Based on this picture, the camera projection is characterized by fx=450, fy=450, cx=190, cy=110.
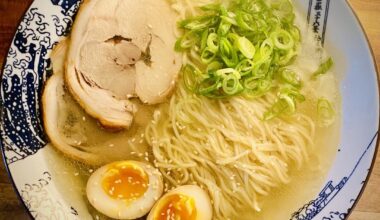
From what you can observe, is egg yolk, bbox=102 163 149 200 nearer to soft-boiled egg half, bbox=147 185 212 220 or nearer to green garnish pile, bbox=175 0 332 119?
soft-boiled egg half, bbox=147 185 212 220

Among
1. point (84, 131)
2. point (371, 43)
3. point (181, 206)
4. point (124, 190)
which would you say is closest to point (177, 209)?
point (181, 206)

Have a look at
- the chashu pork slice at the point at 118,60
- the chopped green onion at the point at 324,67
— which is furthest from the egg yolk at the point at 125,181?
the chopped green onion at the point at 324,67

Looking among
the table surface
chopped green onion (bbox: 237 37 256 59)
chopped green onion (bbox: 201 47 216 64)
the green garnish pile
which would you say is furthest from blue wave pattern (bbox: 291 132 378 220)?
chopped green onion (bbox: 201 47 216 64)

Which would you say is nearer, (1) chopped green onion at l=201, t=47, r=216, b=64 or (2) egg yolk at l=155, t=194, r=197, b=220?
(2) egg yolk at l=155, t=194, r=197, b=220

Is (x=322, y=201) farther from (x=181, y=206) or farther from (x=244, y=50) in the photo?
(x=244, y=50)

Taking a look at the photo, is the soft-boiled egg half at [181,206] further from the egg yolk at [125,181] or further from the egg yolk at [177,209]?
the egg yolk at [125,181]

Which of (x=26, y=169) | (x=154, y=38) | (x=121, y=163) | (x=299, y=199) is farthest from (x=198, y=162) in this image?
(x=26, y=169)
